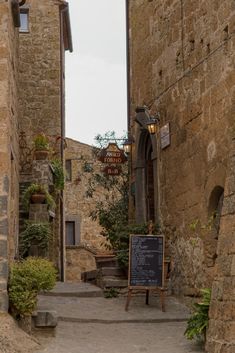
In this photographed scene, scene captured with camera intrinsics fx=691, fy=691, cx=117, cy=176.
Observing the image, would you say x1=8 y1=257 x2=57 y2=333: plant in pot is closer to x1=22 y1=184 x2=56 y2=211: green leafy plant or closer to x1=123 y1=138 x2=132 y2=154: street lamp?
x1=123 y1=138 x2=132 y2=154: street lamp

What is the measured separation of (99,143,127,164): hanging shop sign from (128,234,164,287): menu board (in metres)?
3.71

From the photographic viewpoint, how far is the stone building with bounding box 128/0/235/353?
8.34m

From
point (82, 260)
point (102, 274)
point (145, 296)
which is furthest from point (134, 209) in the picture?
point (82, 260)

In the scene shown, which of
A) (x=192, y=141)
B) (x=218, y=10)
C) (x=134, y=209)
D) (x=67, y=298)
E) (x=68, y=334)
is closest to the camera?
(x=68, y=334)

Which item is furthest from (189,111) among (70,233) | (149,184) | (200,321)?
(70,233)

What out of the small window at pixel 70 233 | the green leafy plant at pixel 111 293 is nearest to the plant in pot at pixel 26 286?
the green leafy plant at pixel 111 293

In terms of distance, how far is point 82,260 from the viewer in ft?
84.6

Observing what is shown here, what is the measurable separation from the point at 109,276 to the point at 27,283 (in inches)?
196

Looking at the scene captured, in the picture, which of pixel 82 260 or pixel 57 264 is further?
pixel 82 260

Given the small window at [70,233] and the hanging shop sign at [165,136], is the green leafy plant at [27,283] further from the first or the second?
the small window at [70,233]

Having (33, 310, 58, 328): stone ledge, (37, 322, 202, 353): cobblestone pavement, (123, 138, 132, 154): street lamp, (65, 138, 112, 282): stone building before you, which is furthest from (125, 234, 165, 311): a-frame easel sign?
(65, 138, 112, 282): stone building

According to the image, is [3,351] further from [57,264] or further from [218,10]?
[57,264]

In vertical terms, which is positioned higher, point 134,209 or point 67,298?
point 134,209

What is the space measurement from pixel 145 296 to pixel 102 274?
147 centimetres
